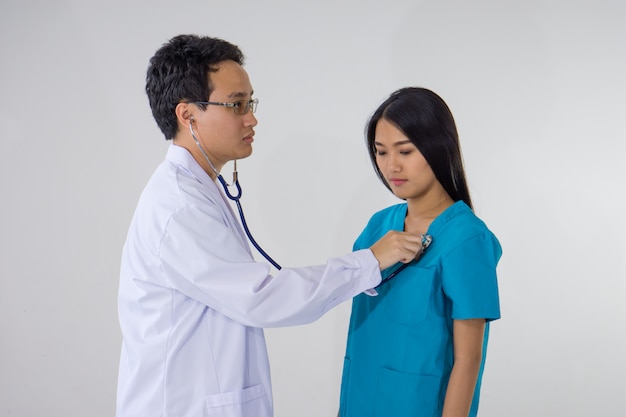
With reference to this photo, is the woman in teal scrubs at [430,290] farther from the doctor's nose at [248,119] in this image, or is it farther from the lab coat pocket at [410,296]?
the doctor's nose at [248,119]

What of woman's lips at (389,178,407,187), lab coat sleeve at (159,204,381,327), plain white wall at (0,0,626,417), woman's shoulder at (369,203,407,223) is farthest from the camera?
plain white wall at (0,0,626,417)

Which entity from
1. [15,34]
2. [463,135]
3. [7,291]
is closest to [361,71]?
[463,135]

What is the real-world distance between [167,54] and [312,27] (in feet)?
4.83

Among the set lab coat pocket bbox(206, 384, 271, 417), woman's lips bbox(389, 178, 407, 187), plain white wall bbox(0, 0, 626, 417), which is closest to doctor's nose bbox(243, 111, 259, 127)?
woman's lips bbox(389, 178, 407, 187)

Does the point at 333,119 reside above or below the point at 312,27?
below

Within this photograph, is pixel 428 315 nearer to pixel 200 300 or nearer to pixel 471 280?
pixel 471 280

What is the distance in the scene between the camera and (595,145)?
296cm

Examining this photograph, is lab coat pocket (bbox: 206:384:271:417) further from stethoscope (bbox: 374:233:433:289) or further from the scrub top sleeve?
the scrub top sleeve

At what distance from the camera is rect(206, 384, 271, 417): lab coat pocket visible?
5.00ft

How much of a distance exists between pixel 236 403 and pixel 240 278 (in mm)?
293

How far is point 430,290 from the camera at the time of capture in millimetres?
1510

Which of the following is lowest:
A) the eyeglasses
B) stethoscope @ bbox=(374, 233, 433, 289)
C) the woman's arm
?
the woman's arm

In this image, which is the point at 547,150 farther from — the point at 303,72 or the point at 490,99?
the point at 303,72

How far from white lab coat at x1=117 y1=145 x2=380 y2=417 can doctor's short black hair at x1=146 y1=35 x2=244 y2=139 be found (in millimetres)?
127
